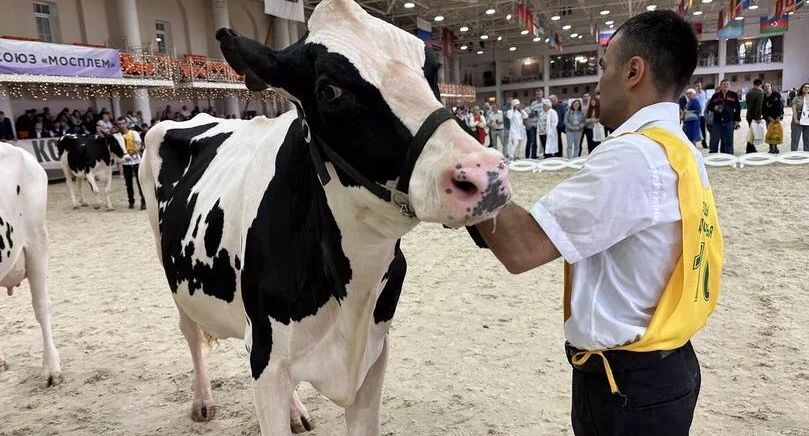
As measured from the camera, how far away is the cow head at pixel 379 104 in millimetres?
1057

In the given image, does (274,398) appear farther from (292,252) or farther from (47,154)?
(47,154)

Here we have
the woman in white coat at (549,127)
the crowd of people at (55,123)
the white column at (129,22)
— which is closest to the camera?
the woman in white coat at (549,127)

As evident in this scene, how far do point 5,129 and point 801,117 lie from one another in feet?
65.4

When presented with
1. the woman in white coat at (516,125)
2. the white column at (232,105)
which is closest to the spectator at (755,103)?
the woman in white coat at (516,125)

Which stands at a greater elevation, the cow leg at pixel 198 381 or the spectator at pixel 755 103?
the spectator at pixel 755 103

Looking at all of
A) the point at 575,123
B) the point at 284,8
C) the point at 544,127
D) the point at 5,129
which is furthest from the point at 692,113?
the point at 5,129

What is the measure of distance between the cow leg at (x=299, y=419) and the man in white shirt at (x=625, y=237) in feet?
5.56

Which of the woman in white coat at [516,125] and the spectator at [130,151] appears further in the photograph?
the woman in white coat at [516,125]

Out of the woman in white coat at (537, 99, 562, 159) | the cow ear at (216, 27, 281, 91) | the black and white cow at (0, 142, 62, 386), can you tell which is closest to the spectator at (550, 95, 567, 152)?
the woman in white coat at (537, 99, 562, 159)

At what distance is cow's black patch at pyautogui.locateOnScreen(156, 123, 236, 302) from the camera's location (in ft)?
6.50

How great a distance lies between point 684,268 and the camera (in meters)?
1.29

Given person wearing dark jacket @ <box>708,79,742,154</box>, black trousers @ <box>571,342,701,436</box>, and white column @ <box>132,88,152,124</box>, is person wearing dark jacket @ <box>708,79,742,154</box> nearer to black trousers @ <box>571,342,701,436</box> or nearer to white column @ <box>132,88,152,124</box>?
black trousers @ <box>571,342,701,436</box>

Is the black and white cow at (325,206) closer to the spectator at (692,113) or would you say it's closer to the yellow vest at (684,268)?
the yellow vest at (684,268)

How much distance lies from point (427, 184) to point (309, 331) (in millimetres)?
751
